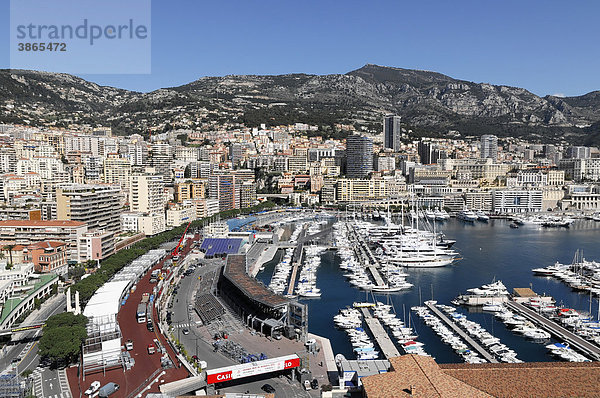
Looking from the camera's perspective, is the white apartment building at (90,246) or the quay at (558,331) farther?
the white apartment building at (90,246)

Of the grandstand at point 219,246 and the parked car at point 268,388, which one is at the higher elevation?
the grandstand at point 219,246

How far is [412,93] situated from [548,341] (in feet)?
365

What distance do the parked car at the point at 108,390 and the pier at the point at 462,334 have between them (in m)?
9.79

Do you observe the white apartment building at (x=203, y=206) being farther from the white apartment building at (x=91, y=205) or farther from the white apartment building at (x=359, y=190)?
the white apartment building at (x=359, y=190)

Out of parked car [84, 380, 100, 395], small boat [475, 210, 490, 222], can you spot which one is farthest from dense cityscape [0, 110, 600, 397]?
small boat [475, 210, 490, 222]

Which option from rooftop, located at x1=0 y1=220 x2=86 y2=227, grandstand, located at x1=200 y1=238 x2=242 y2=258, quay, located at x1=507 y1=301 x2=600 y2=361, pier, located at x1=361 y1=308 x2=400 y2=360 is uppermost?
rooftop, located at x1=0 y1=220 x2=86 y2=227

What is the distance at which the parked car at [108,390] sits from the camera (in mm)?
10711

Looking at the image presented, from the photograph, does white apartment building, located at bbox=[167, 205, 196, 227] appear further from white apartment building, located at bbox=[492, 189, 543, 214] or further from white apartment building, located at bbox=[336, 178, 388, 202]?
white apartment building, located at bbox=[492, 189, 543, 214]

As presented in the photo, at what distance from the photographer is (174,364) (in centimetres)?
1214

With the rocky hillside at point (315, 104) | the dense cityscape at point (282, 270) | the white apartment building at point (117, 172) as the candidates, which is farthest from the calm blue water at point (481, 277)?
the rocky hillside at point (315, 104)

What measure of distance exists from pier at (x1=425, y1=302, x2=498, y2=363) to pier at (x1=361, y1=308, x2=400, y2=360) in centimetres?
230

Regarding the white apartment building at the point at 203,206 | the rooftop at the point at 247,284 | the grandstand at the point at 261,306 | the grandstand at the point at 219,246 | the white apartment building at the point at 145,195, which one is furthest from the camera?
the white apartment building at the point at 203,206

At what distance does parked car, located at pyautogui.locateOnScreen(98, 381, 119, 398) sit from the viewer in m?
10.7

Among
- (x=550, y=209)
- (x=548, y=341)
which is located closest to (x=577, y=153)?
(x=550, y=209)
